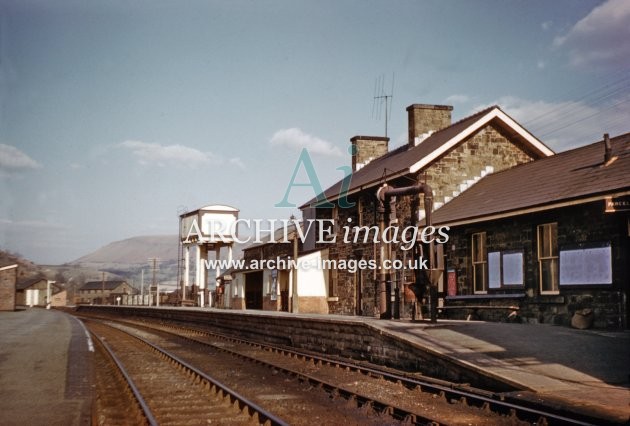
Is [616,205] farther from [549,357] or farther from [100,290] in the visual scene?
[100,290]

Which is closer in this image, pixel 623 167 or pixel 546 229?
pixel 623 167

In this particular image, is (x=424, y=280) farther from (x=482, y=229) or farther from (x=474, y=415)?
(x=474, y=415)

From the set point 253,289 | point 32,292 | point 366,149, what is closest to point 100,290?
point 32,292

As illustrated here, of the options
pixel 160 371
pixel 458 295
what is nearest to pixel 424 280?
pixel 458 295

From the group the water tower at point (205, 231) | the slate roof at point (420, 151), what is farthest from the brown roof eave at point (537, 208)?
the water tower at point (205, 231)

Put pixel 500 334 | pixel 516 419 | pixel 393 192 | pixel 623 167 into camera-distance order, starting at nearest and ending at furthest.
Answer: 1. pixel 516 419
2. pixel 500 334
3. pixel 623 167
4. pixel 393 192

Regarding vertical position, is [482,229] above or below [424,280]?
above

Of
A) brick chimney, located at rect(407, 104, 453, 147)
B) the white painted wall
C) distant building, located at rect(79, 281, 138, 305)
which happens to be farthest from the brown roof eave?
distant building, located at rect(79, 281, 138, 305)

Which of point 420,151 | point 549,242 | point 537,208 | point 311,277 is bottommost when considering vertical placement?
point 311,277

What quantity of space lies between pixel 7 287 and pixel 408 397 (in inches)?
2221

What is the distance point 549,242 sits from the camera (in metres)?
17.3

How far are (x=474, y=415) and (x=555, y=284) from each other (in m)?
9.58

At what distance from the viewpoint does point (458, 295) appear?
20.9 metres

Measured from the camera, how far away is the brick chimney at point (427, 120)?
93.3ft
